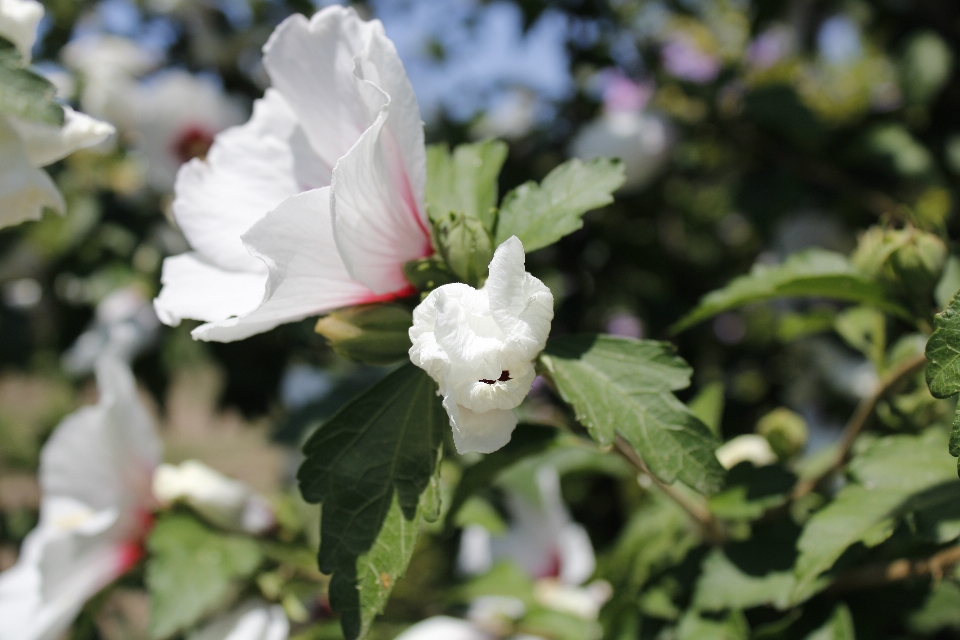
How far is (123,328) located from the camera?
1.78 m

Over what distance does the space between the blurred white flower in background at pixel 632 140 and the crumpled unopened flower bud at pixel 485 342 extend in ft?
3.45

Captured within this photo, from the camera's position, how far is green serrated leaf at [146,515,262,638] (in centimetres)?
82

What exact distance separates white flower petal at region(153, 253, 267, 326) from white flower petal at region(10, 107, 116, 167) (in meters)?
0.12

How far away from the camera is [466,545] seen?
4.51 ft

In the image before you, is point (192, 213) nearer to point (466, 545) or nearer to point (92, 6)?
point (466, 545)

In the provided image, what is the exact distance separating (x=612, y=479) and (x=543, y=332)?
135cm

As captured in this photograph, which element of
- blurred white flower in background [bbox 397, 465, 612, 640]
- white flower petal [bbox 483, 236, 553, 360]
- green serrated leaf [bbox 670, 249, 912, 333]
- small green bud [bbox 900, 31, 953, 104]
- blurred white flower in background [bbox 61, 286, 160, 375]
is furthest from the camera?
blurred white flower in background [bbox 61, 286, 160, 375]

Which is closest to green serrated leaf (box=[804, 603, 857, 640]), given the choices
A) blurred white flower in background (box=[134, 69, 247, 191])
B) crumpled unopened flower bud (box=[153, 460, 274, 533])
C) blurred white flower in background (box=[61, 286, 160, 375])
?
crumpled unopened flower bud (box=[153, 460, 274, 533])

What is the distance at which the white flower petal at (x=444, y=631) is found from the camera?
3.29 feet

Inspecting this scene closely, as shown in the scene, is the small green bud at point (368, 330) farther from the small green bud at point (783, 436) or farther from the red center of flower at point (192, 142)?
the red center of flower at point (192, 142)

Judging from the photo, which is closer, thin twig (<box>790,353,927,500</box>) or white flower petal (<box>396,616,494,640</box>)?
thin twig (<box>790,353,927,500</box>)

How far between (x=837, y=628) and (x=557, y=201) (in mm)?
464

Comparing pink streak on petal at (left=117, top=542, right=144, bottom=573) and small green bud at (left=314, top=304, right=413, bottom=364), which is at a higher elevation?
small green bud at (left=314, top=304, right=413, bottom=364)

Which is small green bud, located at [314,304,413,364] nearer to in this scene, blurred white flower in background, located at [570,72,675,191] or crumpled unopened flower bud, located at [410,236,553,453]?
crumpled unopened flower bud, located at [410,236,553,453]
